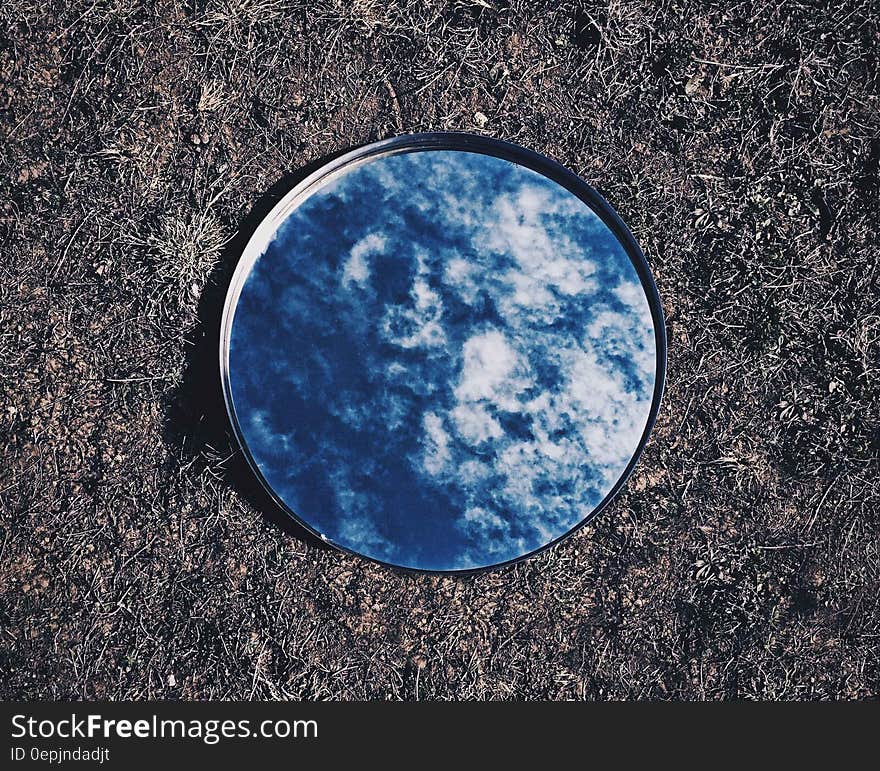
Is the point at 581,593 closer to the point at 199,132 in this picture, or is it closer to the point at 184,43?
the point at 199,132

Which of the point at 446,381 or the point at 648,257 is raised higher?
the point at 648,257

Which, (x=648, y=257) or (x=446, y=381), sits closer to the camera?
(x=446, y=381)

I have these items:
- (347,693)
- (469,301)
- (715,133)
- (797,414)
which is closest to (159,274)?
(469,301)

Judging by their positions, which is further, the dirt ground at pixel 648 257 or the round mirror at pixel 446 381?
the dirt ground at pixel 648 257
